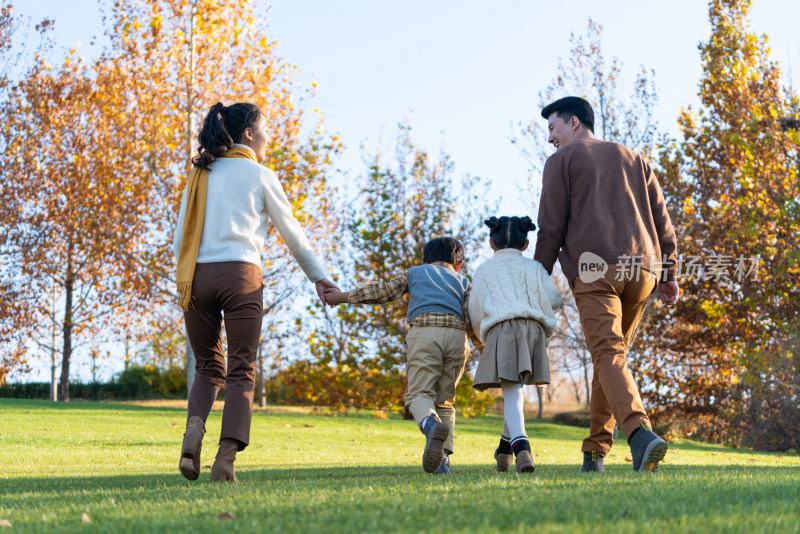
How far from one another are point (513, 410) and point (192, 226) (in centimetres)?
237

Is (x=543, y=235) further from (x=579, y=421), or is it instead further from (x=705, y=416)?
(x=579, y=421)

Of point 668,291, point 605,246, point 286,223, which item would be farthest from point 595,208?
point 286,223

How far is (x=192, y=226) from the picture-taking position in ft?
14.5

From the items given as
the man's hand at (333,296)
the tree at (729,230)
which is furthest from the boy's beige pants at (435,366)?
the tree at (729,230)

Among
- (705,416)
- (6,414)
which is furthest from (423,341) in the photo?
(705,416)

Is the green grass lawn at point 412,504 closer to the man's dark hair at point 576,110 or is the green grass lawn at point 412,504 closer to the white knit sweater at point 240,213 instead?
the white knit sweater at point 240,213

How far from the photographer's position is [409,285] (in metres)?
5.59

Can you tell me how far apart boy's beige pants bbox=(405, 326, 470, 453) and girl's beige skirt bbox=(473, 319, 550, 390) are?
0.38 m

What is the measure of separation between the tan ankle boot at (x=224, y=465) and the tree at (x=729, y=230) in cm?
1394

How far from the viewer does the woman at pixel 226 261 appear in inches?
167

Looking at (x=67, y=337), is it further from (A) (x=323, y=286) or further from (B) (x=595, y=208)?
(B) (x=595, y=208)

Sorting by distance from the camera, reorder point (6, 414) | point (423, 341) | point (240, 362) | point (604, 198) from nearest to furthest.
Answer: point (240, 362), point (604, 198), point (423, 341), point (6, 414)

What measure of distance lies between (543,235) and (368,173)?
17.5 m

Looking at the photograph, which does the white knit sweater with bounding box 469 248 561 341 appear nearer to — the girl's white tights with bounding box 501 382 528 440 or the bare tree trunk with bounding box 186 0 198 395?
the girl's white tights with bounding box 501 382 528 440
